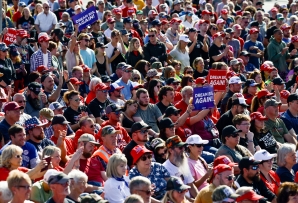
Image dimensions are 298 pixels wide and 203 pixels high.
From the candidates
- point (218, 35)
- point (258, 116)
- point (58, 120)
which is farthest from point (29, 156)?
point (218, 35)

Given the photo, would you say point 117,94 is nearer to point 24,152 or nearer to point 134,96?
point 134,96

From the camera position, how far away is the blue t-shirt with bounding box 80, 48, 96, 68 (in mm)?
16850

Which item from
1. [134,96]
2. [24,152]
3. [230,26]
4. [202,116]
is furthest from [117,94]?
[230,26]

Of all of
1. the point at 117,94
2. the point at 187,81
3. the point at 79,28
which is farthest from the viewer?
the point at 79,28

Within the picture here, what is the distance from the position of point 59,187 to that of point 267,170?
3.47m

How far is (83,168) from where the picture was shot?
36.2 feet

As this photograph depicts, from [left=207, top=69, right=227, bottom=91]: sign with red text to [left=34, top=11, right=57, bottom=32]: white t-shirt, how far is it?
218 inches

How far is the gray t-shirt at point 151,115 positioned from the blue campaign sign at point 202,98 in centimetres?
65

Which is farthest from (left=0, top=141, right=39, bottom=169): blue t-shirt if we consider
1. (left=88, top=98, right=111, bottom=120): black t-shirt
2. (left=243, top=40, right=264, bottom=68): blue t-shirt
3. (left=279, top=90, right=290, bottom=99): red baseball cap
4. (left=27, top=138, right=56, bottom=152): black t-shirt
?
(left=243, top=40, right=264, bottom=68): blue t-shirt

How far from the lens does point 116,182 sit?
9961 millimetres

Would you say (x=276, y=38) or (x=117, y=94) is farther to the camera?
(x=276, y=38)

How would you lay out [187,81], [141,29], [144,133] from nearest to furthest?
[144,133] < [187,81] < [141,29]

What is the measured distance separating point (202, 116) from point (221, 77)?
1.63 metres

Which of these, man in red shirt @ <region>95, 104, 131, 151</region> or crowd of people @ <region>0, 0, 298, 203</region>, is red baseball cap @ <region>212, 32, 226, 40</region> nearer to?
crowd of people @ <region>0, 0, 298, 203</region>
